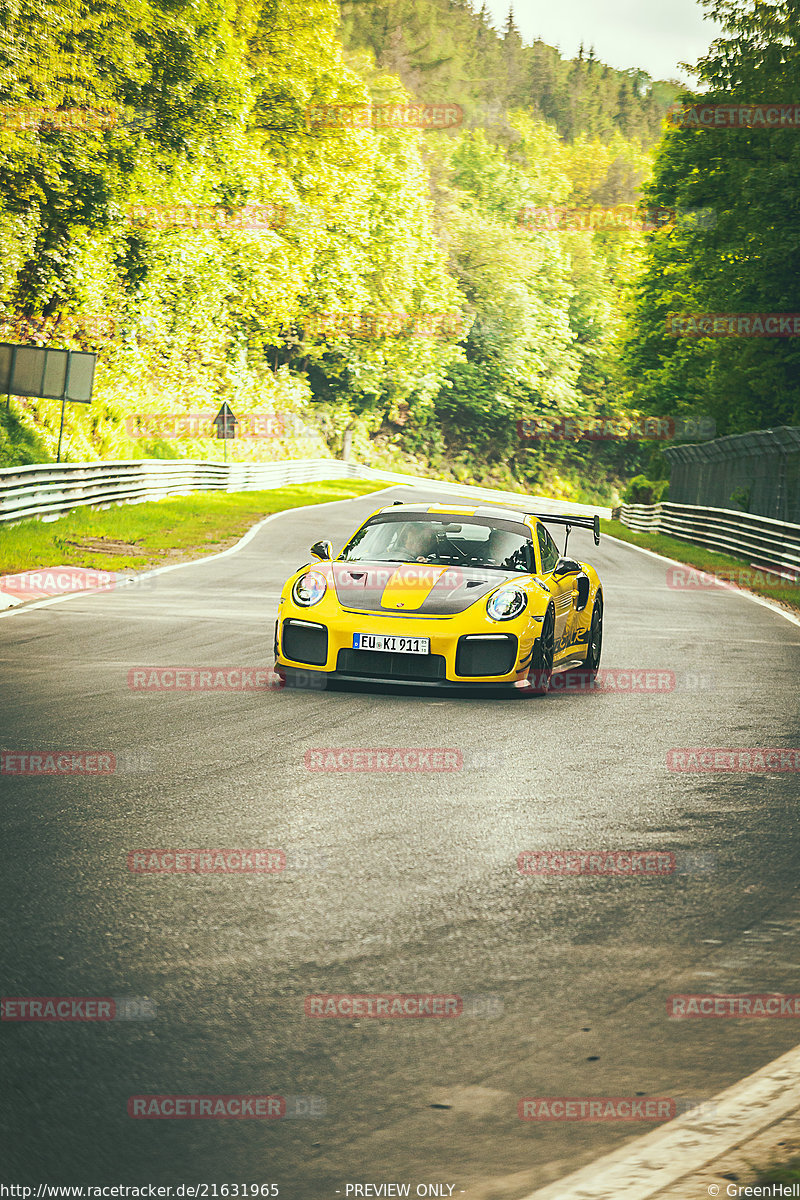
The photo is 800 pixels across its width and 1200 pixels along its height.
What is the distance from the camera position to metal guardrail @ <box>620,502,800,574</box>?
25594 mm

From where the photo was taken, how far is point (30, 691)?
956 centimetres

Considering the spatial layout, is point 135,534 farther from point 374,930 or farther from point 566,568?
point 374,930

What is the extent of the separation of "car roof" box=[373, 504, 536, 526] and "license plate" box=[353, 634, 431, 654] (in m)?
1.88

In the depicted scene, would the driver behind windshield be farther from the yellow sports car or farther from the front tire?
the front tire

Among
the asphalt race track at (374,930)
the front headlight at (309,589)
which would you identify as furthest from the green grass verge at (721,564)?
the asphalt race track at (374,930)

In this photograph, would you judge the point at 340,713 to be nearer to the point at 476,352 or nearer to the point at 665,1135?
the point at 665,1135

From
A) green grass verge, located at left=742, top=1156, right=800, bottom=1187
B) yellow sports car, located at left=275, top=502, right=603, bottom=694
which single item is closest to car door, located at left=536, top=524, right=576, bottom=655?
yellow sports car, located at left=275, top=502, right=603, bottom=694

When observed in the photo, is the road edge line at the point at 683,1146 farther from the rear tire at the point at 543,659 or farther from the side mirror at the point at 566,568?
the side mirror at the point at 566,568

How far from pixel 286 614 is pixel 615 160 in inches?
5318

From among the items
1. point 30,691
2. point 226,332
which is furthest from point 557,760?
point 226,332

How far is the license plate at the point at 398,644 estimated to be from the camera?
9.65m

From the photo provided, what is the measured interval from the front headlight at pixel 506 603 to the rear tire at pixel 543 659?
0.27m

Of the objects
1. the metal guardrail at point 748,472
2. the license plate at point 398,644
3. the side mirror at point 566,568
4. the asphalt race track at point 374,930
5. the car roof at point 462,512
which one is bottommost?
the asphalt race track at point 374,930

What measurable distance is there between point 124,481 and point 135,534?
514 cm
